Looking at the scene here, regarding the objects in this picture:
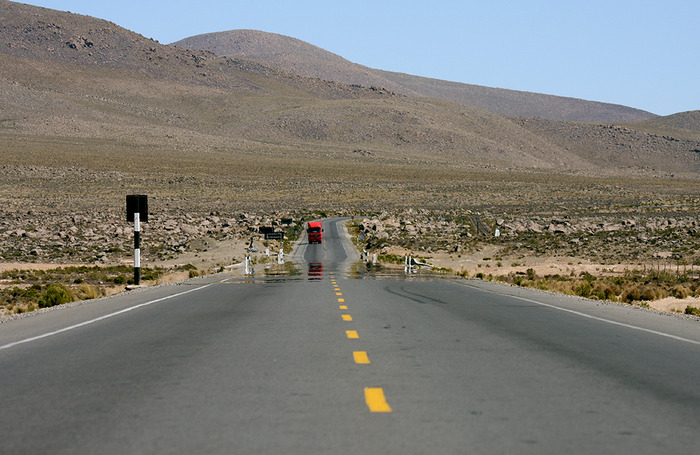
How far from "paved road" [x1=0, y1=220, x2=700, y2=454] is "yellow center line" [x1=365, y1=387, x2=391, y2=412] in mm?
29

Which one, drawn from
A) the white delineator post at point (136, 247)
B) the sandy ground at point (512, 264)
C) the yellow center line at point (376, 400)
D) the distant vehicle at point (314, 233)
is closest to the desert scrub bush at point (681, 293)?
the sandy ground at point (512, 264)

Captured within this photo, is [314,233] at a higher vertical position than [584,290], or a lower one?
lower

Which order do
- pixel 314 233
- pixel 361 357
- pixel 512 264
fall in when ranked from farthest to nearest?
pixel 314 233 < pixel 512 264 < pixel 361 357

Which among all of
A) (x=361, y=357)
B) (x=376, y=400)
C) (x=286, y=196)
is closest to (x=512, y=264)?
(x=361, y=357)

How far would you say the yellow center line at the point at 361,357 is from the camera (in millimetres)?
9648

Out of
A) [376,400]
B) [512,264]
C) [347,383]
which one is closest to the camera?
[376,400]

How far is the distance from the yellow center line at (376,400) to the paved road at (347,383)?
29 mm

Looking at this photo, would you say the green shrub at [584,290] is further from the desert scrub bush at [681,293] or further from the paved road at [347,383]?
the paved road at [347,383]

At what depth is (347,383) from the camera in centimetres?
829

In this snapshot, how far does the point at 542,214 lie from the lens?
91750mm

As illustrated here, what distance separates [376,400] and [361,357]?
246 cm

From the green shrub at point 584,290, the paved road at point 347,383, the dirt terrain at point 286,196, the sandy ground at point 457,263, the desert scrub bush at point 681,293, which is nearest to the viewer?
the paved road at point 347,383

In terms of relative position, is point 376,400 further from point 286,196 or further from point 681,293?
point 286,196

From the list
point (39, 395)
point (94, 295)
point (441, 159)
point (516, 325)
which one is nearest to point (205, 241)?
point (94, 295)
